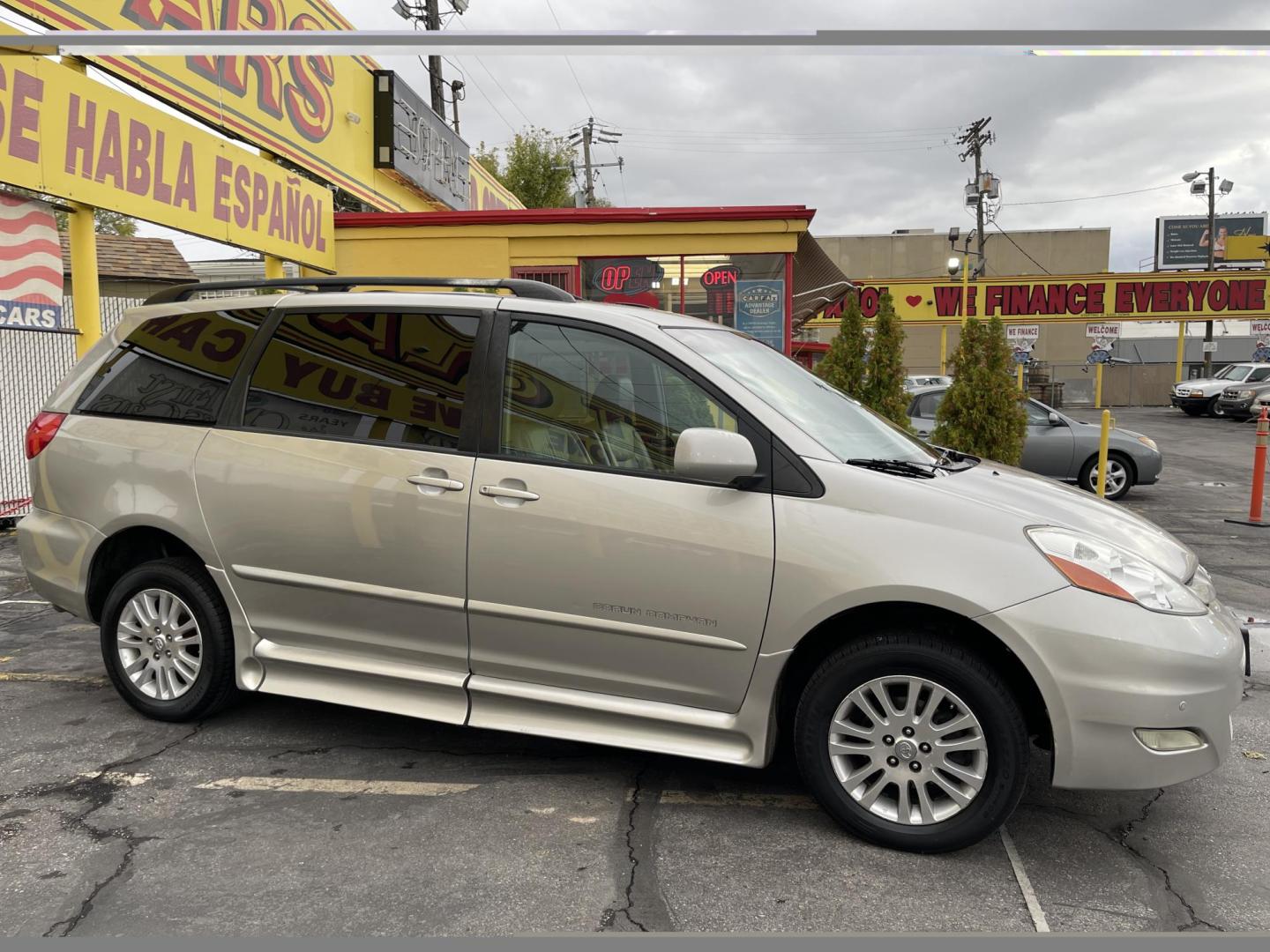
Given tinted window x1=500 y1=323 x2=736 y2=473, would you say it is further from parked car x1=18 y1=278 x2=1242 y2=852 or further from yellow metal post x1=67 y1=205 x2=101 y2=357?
yellow metal post x1=67 y1=205 x2=101 y2=357

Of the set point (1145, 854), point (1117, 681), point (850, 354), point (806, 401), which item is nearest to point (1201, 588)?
point (1117, 681)

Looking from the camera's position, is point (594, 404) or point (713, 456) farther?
point (594, 404)

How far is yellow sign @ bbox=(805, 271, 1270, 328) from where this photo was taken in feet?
103

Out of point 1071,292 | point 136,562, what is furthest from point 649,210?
point 1071,292

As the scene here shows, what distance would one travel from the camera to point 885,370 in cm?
887

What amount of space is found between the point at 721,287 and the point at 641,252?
43.9 inches

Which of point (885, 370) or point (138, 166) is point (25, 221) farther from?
point (885, 370)

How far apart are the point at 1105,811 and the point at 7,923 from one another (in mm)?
3531

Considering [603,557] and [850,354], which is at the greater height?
[850,354]

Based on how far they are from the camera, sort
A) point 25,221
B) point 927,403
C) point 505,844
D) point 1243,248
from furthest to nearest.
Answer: point 1243,248 → point 927,403 → point 25,221 → point 505,844

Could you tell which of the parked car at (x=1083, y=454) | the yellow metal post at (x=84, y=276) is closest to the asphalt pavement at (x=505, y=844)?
the yellow metal post at (x=84, y=276)

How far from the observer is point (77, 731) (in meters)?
4.10

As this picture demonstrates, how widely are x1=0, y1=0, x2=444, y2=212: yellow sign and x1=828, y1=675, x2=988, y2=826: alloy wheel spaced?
771cm

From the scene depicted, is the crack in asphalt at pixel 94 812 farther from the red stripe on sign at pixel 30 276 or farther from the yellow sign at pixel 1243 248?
the yellow sign at pixel 1243 248
